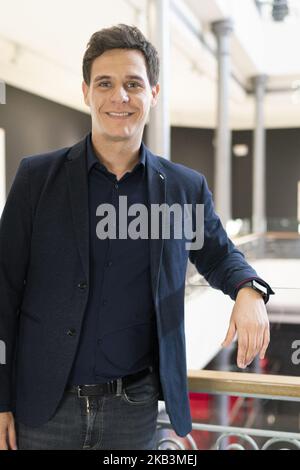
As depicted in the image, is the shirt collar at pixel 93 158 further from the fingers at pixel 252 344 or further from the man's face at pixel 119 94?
the fingers at pixel 252 344

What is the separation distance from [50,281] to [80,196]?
25 cm

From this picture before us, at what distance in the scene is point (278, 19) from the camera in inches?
377

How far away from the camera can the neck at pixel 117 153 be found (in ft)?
4.76

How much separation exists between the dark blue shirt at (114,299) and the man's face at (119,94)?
10cm

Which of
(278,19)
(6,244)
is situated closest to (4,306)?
(6,244)

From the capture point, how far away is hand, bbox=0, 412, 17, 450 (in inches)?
55.6

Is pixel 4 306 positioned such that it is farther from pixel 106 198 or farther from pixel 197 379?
pixel 197 379

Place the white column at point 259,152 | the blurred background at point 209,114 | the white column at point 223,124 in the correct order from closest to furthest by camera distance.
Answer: the blurred background at point 209,114
the white column at point 223,124
the white column at point 259,152

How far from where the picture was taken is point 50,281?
4.65 feet

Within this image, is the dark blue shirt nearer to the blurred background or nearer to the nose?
the nose

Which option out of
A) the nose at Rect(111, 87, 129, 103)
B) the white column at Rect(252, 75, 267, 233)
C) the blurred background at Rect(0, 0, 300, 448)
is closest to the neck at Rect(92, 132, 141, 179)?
the nose at Rect(111, 87, 129, 103)

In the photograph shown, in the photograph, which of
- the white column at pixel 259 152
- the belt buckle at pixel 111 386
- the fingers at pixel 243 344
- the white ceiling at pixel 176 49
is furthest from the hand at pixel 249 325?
the white column at pixel 259 152

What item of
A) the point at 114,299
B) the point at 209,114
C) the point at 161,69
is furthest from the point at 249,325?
the point at 209,114

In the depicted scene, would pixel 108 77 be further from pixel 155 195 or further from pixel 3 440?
pixel 3 440
